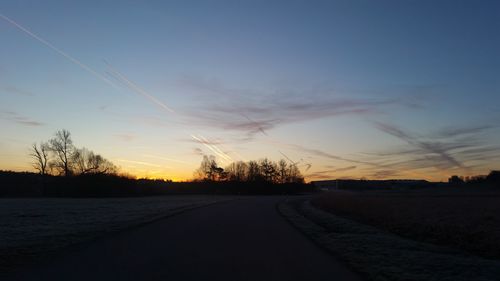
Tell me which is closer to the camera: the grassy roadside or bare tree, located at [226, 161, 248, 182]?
the grassy roadside

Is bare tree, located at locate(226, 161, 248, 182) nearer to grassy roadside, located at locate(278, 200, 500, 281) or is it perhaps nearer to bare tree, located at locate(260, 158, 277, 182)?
bare tree, located at locate(260, 158, 277, 182)

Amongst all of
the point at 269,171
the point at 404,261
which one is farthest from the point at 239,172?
the point at 404,261

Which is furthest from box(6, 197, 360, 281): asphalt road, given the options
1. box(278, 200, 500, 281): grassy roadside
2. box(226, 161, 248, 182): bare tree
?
box(226, 161, 248, 182): bare tree

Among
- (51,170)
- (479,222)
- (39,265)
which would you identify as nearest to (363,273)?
(39,265)

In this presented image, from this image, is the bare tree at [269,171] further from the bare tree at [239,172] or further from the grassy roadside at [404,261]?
the grassy roadside at [404,261]

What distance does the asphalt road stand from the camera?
9.16 meters

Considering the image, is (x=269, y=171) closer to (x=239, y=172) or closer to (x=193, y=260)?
(x=239, y=172)

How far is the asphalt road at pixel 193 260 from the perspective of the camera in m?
9.16

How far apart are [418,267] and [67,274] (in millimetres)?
7647

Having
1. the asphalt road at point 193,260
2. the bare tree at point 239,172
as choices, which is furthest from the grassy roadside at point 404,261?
the bare tree at point 239,172

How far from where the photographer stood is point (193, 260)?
11.0 m

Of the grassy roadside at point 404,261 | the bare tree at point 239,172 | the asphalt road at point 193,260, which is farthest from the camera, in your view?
the bare tree at point 239,172

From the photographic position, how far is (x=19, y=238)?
52.5 feet

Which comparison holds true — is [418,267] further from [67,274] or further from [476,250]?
[67,274]
